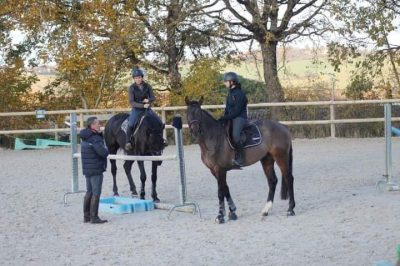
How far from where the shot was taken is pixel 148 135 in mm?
11930

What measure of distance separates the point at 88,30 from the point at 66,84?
316cm

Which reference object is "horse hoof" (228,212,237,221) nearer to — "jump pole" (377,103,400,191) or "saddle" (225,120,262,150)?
"saddle" (225,120,262,150)

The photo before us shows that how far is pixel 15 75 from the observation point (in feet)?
83.3

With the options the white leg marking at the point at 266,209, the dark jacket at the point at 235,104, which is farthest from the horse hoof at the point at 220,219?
the dark jacket at the point at 235,104

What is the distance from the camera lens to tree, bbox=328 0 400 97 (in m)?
22.7

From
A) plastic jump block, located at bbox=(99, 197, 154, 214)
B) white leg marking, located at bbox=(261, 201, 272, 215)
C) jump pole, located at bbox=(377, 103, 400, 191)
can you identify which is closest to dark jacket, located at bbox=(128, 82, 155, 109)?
plastic jump block, located at bbox=(99, 197, 154, 214)

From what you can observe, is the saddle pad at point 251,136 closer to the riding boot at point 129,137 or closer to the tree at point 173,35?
the riding boot at point 129,137

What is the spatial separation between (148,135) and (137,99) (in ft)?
2.26

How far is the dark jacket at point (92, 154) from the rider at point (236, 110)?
1.92m

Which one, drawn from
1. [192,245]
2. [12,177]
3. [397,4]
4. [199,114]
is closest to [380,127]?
[397,4]

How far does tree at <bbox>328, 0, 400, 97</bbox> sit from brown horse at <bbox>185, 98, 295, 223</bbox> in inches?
536

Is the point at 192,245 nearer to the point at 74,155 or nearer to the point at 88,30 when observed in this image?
the point at 74,155

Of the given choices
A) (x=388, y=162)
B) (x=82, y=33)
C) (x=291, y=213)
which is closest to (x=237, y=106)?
(x=291, y=213)

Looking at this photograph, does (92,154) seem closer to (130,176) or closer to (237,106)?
(237,106)
